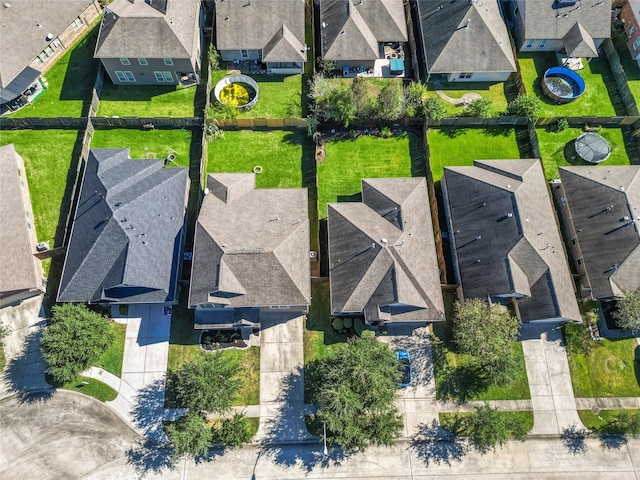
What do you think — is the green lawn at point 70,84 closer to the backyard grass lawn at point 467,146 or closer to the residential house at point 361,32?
the residential house at point 361,32

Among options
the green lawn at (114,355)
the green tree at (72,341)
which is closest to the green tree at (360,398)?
the green lawn at (114,355)

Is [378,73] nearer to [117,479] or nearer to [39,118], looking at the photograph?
[39,118]

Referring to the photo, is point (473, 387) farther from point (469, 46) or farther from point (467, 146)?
point (469, 46)

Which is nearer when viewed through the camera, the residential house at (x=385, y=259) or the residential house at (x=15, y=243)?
the residential house at (x=385, y=259)

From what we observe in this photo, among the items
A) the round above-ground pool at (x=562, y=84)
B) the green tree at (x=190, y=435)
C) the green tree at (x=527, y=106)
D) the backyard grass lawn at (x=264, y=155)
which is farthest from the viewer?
the round above-ground pool at (x=562, y=84)

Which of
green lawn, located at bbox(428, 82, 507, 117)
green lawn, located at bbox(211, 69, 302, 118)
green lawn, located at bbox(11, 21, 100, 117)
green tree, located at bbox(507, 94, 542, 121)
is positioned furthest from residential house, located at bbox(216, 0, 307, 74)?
green tree, located at bbox(507, 94, 542, 121)

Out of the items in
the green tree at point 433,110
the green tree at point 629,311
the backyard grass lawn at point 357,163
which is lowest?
the green tree at point 629,311

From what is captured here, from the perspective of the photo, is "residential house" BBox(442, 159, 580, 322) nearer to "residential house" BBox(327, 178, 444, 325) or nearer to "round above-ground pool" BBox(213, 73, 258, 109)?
"residential house" BBox(327, 178, 444, 325)
